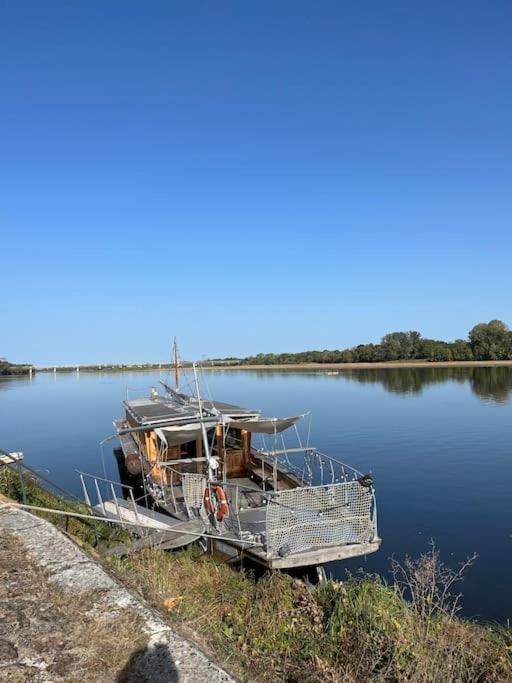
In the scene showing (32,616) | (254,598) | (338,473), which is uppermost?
(32,616)

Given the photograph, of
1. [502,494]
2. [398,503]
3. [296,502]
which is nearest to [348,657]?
[296,502]

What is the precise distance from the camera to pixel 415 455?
27.7m

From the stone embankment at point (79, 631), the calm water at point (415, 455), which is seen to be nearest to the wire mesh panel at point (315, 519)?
the calm water at point (415, 455)

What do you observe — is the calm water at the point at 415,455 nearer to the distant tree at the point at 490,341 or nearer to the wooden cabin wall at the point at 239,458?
the wooden cabin wall at the point at 239,458

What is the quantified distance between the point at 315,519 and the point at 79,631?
26.6 ft

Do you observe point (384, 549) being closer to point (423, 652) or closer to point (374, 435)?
point (423, 652)

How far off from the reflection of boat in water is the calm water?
3083 mm

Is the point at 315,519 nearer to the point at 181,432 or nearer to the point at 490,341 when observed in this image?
the point at 181,432

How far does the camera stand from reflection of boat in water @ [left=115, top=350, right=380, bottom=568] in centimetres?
1089

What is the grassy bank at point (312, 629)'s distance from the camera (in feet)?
18.2

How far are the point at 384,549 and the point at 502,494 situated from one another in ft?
25.6

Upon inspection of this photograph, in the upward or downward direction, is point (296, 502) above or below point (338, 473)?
above

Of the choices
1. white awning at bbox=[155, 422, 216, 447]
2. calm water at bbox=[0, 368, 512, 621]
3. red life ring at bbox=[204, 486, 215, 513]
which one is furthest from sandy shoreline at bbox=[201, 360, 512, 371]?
red life ring at bbox=[204, 486, 215, 513]

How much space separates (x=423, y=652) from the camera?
6.18m
